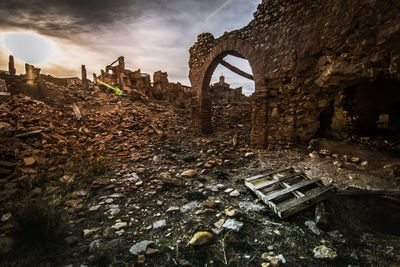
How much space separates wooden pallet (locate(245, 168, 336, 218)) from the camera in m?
2.08

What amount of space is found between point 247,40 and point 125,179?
16.3 feet

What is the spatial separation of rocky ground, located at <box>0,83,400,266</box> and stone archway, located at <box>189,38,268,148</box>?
72cm

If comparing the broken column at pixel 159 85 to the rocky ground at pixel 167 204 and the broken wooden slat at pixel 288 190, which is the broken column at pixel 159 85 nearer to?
the rocky ground at pixel 167 204

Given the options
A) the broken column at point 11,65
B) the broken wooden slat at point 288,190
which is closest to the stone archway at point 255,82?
the broken wooden slat at point 288,190

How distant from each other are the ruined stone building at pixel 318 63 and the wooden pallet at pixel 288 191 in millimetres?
1856

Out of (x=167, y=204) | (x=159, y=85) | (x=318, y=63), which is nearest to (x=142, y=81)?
(x=159, y=85)

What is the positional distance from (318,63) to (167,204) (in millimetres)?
4217

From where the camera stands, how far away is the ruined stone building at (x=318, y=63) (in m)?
Answer: 2.89

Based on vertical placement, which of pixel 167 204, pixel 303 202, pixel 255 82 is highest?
pixel 255 82

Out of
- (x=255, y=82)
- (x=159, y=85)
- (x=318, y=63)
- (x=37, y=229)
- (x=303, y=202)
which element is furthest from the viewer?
(x=159, y=85)

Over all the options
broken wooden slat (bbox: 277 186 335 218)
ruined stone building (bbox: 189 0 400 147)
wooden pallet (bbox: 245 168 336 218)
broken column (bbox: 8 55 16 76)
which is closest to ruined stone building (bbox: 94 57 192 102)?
broken column (bbox: 8 55 16 76)

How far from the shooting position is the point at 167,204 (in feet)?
7.90

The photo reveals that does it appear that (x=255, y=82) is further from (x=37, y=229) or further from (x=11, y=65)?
(x=11, y=65)

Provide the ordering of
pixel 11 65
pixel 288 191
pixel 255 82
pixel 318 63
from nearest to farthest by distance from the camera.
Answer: pixel 288 191 → pixel 318 63 → pixel 255 82 → pixel 11 65
